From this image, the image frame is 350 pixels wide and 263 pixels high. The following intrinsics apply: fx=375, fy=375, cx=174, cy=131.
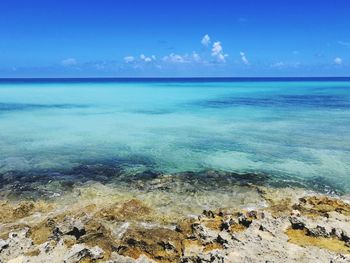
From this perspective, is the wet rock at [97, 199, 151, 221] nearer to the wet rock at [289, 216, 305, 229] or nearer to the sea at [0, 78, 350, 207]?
the sea at [0, 78, 350, 207]

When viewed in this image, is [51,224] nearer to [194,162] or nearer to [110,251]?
[110,251]

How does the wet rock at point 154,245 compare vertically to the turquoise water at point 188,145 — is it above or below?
above

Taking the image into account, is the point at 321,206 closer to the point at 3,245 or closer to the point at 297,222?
the point at 297,222

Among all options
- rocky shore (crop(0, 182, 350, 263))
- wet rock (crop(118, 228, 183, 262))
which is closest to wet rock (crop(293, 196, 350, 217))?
rocky shore (crop(0, 182, 350, 263))

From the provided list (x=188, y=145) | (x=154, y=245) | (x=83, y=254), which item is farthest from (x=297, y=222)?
(x=188, y=145)

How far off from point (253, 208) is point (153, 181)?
4.12 metres

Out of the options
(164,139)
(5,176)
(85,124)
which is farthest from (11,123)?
(5,176)

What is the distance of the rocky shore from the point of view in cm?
862

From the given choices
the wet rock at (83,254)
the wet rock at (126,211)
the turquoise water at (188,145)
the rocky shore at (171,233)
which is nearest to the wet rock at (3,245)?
the rocky shore at (171,233)

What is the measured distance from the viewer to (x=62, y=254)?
28.9ft

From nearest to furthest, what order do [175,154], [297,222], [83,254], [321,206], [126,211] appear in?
[83,254] < [297,222] < [126,211] < [321,206] < [175,154]

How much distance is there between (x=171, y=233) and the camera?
973 centimetres

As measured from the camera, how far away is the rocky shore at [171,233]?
8.62 meters

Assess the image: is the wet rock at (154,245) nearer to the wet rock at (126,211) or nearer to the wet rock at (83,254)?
the wet rock at (83,254)
